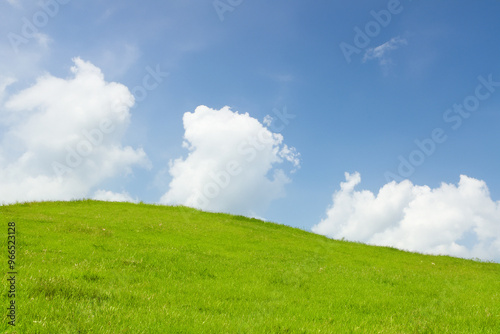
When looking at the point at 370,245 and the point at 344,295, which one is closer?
the point at 344,295

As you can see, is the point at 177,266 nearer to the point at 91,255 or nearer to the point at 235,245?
the point at 91,255

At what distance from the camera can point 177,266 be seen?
1566 centimetres

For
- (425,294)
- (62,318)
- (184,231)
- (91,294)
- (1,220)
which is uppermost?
(184,231)

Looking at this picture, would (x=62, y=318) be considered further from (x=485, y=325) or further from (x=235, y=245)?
(x=235, y=245)

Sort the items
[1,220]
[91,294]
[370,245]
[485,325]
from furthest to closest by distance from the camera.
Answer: [370,245] < [1,220] < [485,325] < [91,294]

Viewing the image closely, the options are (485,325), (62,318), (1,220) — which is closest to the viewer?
(62,318)

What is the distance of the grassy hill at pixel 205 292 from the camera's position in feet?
27.9

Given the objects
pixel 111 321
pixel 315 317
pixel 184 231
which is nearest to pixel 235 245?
pixel 184 231

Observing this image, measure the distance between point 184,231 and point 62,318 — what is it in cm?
1982

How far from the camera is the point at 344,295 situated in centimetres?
1334

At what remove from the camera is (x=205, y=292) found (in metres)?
12.0

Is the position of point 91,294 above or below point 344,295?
below

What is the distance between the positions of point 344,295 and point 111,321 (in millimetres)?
8315

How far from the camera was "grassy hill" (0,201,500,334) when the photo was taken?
335 inches
